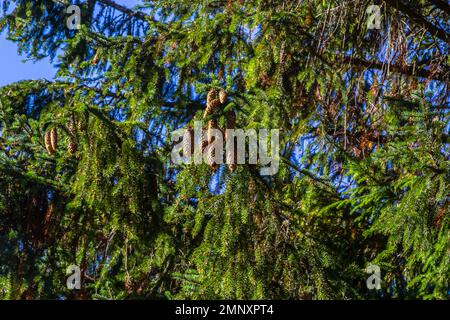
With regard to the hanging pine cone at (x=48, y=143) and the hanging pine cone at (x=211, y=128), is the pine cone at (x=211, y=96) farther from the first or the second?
the hanging pine cone at (x=48, y=143)

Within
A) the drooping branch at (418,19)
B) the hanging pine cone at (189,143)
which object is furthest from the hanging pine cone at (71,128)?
the drooping branch at (418,19)

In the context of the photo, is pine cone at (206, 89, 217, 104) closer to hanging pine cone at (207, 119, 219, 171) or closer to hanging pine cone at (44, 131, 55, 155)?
hanging pine cone at (207, 119, 219, 171)

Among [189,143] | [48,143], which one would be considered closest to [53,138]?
[48,143]

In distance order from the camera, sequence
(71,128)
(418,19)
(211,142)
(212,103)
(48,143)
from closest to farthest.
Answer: (211,142)
(212,103)
(71,128)
(48,143)
(418,19)

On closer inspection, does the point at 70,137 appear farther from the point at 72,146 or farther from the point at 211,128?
the point at 211,128

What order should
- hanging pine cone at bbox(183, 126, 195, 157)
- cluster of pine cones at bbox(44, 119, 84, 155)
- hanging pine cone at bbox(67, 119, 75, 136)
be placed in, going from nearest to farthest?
hanging pine cone at bbox(183, 126, 195, 157), cluster of pine cones at bbox(44, 119, 84, 155), hanging pine cone at bbox(67, 119, 75, 136)

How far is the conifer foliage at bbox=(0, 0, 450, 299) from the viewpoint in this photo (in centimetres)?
424

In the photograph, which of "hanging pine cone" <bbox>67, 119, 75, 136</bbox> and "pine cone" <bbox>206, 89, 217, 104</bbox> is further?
"hanging pine cone" <bbox>67, 119, 75, 136</bbox>

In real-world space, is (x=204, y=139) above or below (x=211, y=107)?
below

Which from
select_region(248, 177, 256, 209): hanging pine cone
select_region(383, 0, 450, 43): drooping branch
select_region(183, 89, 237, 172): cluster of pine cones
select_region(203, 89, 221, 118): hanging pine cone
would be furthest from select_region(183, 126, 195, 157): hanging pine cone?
select_region(383, 0, 450, 43): drooping branch

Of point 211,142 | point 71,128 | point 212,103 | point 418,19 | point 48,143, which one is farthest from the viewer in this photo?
point 418,19

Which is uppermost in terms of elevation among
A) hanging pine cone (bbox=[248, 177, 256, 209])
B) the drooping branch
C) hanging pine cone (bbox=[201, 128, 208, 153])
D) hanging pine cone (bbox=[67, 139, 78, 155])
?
the drooping branch

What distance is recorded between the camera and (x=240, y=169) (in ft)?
13.0
